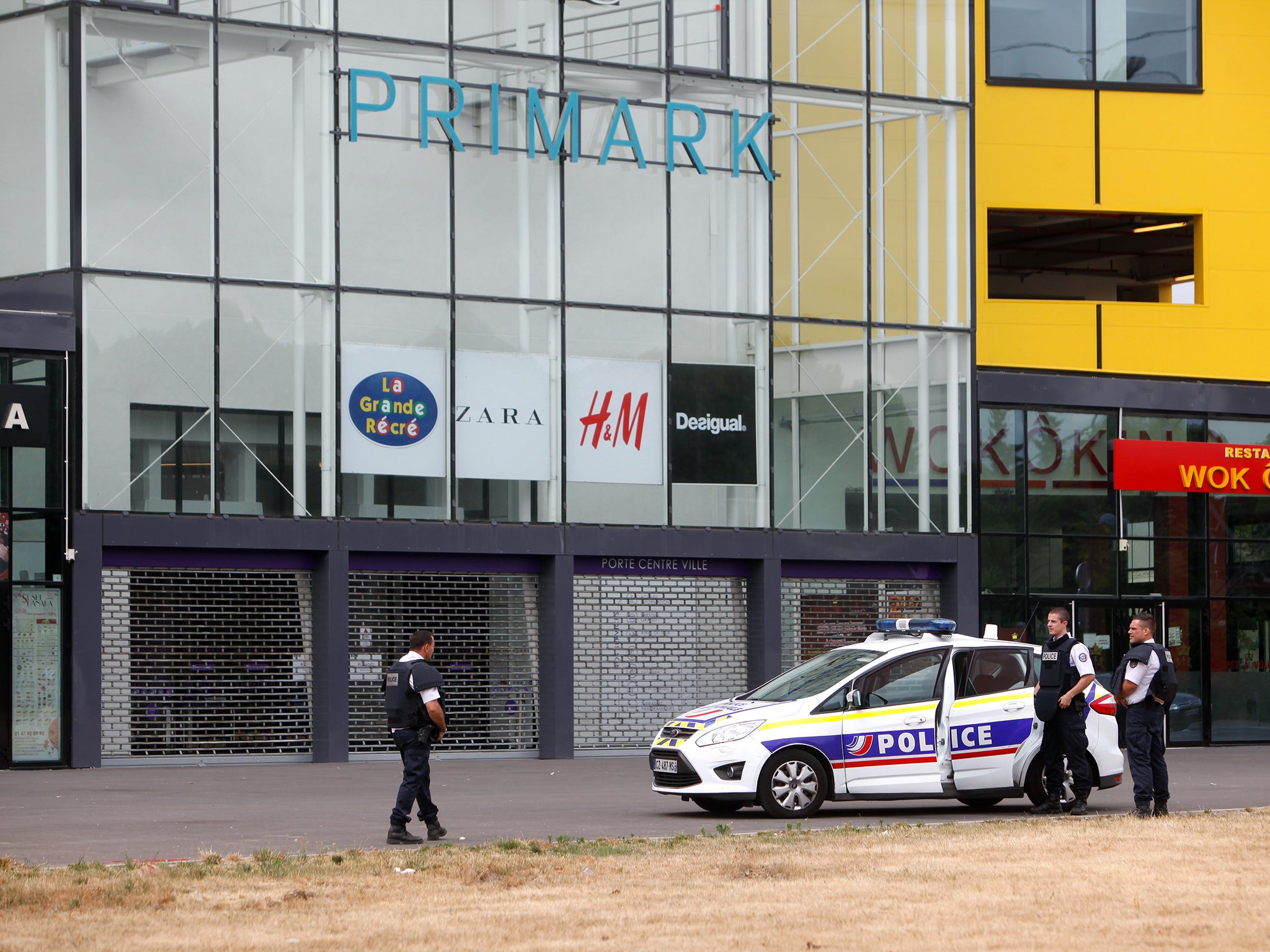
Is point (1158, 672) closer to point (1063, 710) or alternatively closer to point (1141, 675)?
point (1141, 675)

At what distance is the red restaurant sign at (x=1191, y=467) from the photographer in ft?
94.0

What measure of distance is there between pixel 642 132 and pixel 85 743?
11.7 metres

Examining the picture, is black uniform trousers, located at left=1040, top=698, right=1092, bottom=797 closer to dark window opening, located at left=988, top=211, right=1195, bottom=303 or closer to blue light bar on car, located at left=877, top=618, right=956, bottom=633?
blue light bar on car, located at left=877, top=618, right=956, bottom=633

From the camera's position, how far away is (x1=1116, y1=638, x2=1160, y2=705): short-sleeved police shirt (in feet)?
48.6

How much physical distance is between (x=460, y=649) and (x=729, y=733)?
10.4 metres

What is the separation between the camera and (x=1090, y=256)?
31531 mm

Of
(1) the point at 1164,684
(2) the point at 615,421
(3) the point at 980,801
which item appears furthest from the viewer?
(2) the point at 615,421

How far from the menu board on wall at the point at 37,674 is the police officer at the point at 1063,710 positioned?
12888 millimetres

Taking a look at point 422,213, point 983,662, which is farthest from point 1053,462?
point 983,662

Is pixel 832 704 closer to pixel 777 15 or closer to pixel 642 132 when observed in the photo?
pixel 642 132

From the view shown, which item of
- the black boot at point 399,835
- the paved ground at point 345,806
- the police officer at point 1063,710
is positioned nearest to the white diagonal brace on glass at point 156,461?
the paved ground at point 345,806

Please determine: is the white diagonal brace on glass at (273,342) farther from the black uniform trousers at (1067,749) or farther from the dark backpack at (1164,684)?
the dark backpack at (1164,684)

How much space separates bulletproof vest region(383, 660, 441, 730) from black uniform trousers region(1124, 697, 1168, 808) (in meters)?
5.84

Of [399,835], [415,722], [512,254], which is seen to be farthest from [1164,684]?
[512,254]
